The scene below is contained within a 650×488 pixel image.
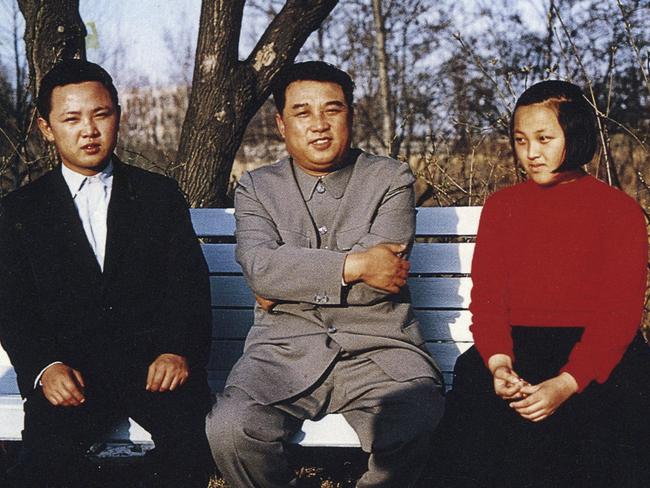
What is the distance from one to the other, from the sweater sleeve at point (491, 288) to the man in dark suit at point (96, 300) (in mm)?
1035

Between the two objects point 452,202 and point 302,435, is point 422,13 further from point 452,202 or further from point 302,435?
point 302,435

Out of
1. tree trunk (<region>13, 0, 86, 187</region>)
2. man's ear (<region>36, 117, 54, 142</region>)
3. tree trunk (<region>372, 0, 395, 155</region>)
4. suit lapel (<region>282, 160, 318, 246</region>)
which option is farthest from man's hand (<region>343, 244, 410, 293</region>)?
tree trunk (<region>372, 0, 395, 155</region>)

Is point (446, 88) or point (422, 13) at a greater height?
point (422, 13)

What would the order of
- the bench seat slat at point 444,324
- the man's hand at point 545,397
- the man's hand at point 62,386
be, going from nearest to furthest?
the man's hand at point 545,397 → the man's hand at point 62,386 → the bench seat slat at point 444,324

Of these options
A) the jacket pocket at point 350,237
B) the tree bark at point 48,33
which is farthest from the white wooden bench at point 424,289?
the tree bark at point 48,33

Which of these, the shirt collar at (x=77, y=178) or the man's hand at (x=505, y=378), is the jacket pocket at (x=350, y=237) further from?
the shirt collar at (x=77, y=178)

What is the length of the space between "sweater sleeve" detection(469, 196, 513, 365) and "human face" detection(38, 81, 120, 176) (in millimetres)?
1483

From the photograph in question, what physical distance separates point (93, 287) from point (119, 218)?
29 cm

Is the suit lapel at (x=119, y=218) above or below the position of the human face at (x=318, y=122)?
below

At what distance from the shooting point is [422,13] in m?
16.6

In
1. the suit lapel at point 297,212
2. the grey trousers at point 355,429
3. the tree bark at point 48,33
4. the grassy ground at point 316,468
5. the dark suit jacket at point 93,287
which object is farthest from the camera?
the tree bark at point 48,33

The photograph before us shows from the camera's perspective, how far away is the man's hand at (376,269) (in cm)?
294

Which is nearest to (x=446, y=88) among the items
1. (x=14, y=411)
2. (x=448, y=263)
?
(x=448, y=263)

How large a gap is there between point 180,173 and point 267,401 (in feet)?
9.04
